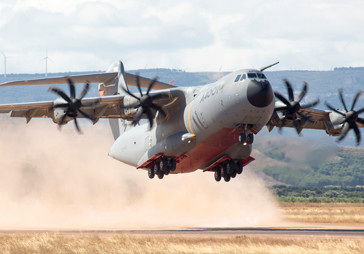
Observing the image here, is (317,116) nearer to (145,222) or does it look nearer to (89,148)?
(145,222)

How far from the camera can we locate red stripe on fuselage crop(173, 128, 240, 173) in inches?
1095

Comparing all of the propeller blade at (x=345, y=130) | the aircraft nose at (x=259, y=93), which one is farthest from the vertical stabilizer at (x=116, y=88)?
the propeller blade at (x=345, y=130)

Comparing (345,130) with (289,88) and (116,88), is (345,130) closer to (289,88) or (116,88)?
(289,88)

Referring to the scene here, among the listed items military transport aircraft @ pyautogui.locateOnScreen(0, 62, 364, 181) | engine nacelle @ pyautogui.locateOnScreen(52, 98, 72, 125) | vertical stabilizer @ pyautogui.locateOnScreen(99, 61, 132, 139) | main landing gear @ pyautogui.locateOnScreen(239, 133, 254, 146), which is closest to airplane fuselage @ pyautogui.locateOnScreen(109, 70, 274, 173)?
military transport aircraft @ pyautogui.locateOnScreen(0, 62, 364, 181)

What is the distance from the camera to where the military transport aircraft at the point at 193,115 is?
26078 millimetres

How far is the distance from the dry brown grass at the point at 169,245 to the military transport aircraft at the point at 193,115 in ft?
17.8

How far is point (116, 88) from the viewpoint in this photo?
113 feet

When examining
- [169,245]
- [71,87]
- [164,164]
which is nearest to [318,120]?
[164,164]

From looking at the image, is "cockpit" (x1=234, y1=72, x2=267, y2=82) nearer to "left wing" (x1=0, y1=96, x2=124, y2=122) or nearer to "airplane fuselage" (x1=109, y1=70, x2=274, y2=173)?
"airplane fuselage" (x1=109, y1=70, x2=274, y2=173)

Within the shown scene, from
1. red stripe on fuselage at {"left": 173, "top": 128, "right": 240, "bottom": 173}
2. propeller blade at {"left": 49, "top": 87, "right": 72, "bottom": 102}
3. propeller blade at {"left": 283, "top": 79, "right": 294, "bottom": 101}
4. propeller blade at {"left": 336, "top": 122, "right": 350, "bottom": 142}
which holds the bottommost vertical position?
red stripe on fuselage at {"left": 173, "top": 128, "right": 240, "bottom": 173}

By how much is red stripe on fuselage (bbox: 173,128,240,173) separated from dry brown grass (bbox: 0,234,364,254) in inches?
211

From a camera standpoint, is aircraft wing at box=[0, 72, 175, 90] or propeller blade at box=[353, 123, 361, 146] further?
aircraft wing at box=[0, 72, 175, 90]

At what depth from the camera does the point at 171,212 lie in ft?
125

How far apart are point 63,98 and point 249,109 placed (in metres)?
8.17
